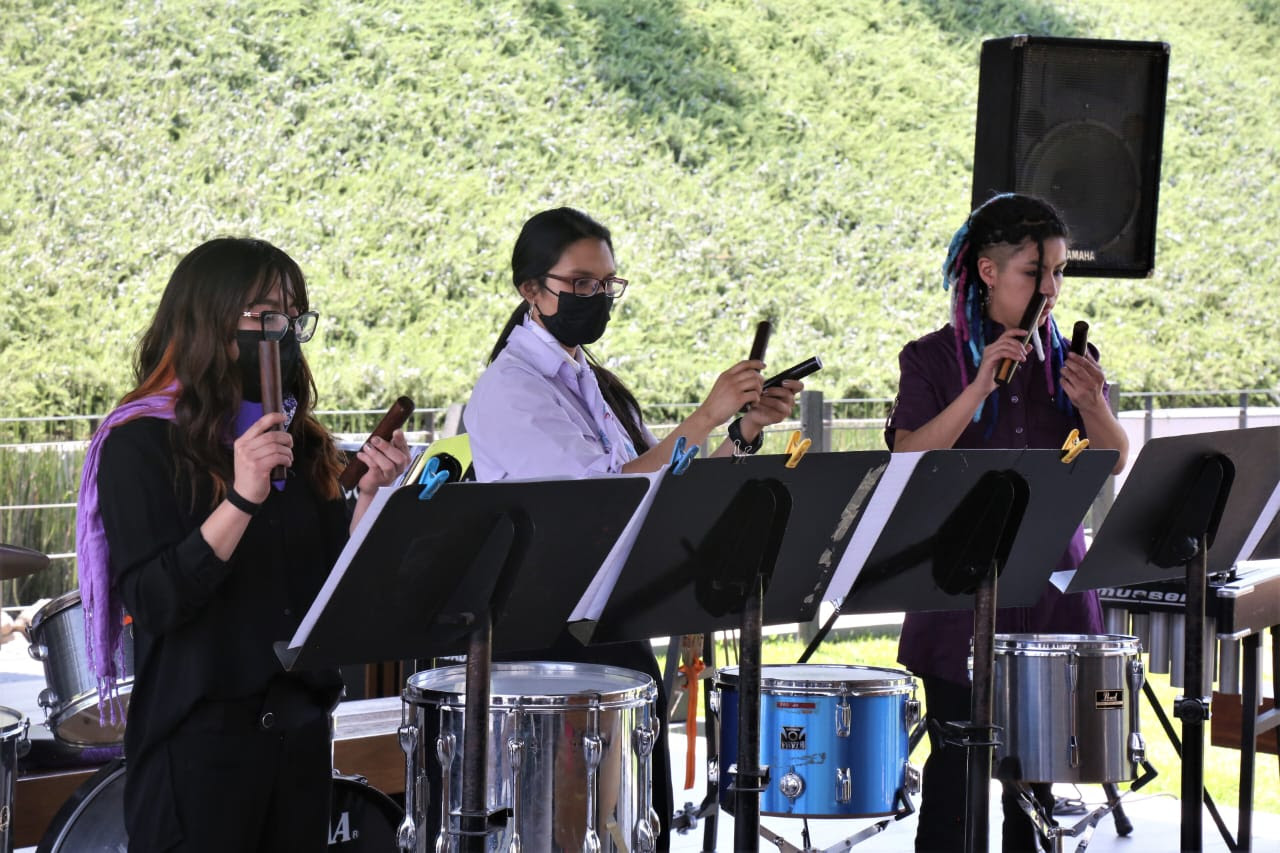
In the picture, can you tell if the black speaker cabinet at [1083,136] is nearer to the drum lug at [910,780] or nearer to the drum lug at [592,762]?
the drum lug at [910,780]

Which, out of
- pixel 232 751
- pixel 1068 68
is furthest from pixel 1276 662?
pixel 232 751

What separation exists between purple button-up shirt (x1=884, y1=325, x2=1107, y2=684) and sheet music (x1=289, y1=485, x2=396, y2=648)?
1521 mm

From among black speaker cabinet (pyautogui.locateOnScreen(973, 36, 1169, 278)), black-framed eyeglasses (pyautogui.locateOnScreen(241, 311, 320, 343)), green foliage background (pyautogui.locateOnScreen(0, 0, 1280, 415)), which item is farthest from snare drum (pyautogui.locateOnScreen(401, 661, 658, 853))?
green foliage background (pyautogui.locateOnScreen(0, 0, 1280, 415))

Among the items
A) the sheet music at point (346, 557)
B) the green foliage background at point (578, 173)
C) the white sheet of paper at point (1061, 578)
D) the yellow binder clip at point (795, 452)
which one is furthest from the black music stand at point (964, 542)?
the green foliage background at point (578, 173)

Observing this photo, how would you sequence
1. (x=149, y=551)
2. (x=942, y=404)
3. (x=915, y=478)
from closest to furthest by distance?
(x=149, y=551)
(x=915, y=478)
(x=942, y=404)

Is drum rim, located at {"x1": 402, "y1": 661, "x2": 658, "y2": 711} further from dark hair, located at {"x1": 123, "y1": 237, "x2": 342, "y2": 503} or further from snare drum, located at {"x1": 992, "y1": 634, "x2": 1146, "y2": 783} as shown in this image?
snare drum, located at {"x1": 992, "y1": 634, "x2": 1146, "y2": 783}

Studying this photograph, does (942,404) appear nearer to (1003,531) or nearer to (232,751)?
(1003,531)

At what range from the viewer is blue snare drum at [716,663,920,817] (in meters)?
3.14

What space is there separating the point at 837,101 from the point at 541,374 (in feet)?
47.6

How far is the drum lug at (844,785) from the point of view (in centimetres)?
313

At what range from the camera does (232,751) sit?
2.51 meters

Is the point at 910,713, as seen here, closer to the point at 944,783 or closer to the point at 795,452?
the point at 944,783

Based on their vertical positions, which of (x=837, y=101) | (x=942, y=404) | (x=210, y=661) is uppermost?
(x=837, y=101)

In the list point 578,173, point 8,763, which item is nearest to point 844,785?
point 8,763
